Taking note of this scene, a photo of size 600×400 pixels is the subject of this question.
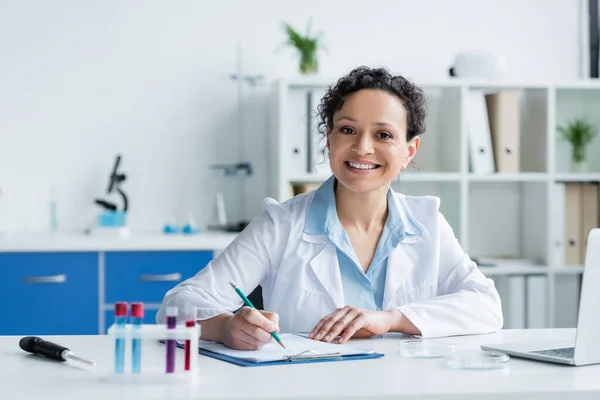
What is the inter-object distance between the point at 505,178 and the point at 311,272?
2011 millimetres

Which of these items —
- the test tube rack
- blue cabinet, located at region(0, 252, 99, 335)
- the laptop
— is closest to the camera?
the test tube rack

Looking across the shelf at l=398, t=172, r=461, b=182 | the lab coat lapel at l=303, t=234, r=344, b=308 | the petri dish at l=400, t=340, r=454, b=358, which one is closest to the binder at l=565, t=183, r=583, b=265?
the shelf at l=398, t=172, r=461, b=182

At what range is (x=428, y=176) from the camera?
384cm

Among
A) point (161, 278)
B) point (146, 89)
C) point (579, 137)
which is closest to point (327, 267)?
point (161, 278)

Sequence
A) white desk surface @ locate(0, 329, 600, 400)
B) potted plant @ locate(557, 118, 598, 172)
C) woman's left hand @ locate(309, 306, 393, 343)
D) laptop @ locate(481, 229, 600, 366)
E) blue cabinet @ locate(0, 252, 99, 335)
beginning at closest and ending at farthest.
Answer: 1. white desk surface @ locate(0, 329, 600, 400)
2. laptop @ locate(481, 229, 600, 366)
3. woman's left hand @ locate(309, 306, 393, 343)
4. blue cabinet @ locate(0, 252, 99, 335)
5. potted plant @ locate(557, 118, 598, 172)

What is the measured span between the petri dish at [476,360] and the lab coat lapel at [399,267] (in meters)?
0.51

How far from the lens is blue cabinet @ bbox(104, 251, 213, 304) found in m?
3.58

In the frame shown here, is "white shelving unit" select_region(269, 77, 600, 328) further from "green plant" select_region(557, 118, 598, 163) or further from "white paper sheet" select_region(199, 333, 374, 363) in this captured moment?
"white paper sheet" select_region(199, 333, 374, 363)

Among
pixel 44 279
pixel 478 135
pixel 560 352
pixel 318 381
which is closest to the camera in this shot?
pixel 318 381

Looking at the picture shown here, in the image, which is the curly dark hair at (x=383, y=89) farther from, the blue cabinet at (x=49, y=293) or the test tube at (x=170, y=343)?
the blue cabinet at (x=49, y=293)

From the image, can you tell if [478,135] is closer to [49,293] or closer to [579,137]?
[579,137]

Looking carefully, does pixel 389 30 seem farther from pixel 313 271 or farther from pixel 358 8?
pixel 313 271

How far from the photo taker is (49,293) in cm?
355

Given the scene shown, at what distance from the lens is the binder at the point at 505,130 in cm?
388
